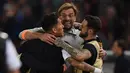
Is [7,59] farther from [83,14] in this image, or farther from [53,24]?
[83,14]

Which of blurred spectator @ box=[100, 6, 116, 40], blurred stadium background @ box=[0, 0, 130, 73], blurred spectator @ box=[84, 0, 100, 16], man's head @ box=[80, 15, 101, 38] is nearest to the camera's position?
man's head @ box=[80, 15, 101, 38]

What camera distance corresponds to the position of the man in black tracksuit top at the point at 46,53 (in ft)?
16.5

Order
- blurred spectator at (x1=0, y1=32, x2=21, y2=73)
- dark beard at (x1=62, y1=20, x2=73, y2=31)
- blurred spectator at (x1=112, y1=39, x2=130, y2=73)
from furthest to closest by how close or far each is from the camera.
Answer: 1. blurred spectator at (x1=112, y1=39, x2=130, y2=73)
2. dark beard at (x1=62, y1=20, x2=73, y2=31)
3. blurred spectator at (x1=0, y1=32, x2=21, y2=73)

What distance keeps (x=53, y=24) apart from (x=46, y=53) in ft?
0.95

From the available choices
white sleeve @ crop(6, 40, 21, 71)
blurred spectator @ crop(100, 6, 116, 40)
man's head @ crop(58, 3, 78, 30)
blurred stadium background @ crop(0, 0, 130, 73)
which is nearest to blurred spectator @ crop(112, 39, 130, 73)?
blurred stadium background @ crop(0, 0, 130, 73)

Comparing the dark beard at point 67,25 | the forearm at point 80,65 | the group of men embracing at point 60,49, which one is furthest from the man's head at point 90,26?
the forearm at point 80,65

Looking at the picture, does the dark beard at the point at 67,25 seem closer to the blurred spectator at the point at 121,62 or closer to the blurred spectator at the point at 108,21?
the blurred spectator at the point at 121,62

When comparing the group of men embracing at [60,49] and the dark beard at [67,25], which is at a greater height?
the dark beard at [67,25]

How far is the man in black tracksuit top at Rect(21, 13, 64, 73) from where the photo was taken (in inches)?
199

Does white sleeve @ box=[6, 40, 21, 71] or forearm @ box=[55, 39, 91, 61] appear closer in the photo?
white sleeve @ box=[6, 40, 21, 71]

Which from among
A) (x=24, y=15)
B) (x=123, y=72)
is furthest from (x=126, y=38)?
(x=123, y=72)

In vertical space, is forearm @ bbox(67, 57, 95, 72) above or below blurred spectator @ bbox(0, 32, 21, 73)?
below

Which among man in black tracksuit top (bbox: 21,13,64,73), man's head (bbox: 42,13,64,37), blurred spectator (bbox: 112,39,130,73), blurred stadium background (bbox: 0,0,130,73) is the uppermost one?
Result: man's head (bbox: 42,13,64,37)

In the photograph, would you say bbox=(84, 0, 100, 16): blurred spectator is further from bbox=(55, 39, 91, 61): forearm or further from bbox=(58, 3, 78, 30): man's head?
bbox=(55, 39, 91, 61): forearm
